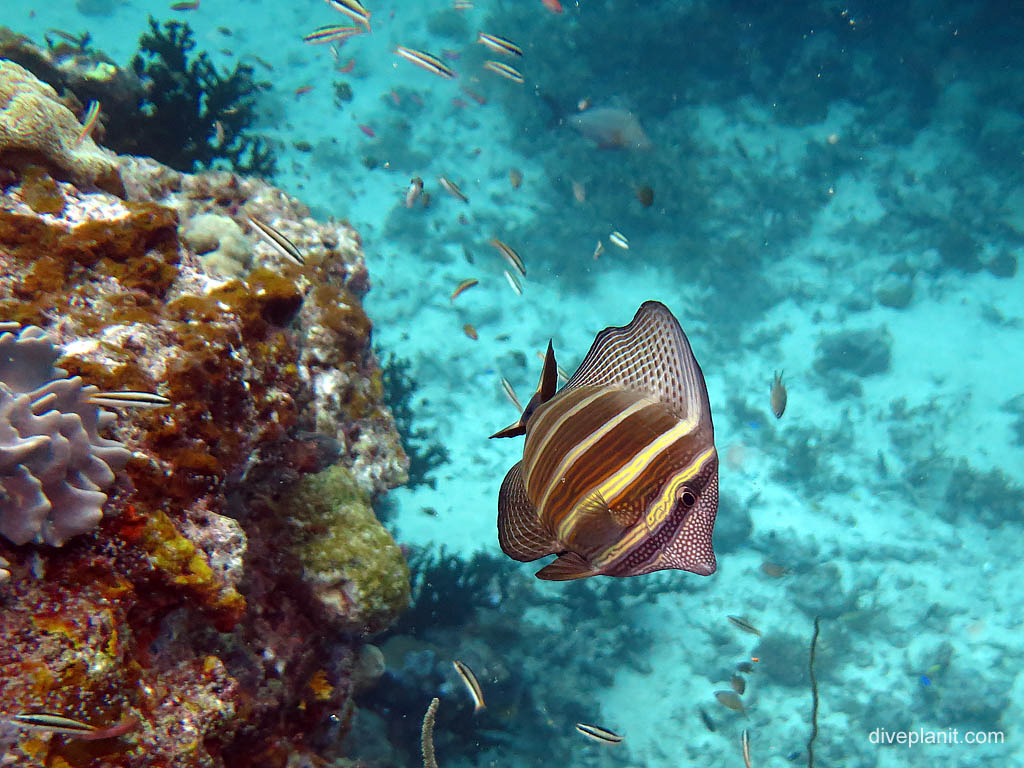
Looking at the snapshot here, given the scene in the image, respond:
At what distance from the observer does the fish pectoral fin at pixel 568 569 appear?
1.44 metres

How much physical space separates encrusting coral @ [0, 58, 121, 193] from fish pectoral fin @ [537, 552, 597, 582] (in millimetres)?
3644

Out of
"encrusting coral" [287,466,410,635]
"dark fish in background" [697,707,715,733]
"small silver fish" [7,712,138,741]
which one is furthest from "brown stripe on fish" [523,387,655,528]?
"dark fish in background" [697,707,715,733]

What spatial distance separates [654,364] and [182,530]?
6.61 ft

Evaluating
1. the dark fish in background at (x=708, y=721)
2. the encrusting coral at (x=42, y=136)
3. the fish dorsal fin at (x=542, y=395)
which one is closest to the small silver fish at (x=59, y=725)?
the fish dorsal fin at (x=542, y=395)

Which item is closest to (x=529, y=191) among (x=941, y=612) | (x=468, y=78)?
(x=468, y=78)

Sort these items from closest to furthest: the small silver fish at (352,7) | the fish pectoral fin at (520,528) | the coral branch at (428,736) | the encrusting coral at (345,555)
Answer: the fish pectoral fin at (520,528) < the coral branch at (428,736) < the encrusting coral at (345,555) < the small silver fish at (352,7)

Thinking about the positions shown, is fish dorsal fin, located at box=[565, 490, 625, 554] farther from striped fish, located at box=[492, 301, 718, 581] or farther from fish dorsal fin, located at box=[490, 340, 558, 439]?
fish dorsal fin, located at box=[490, 340, 558, 439]

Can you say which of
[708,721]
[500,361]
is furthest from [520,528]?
[500,361]

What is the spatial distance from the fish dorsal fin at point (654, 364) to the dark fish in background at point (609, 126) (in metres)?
10.3

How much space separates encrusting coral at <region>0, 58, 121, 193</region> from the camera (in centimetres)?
305

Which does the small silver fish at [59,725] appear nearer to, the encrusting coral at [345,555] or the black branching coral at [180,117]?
the encrusting coral at [345,555]

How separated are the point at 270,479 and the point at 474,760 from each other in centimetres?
516

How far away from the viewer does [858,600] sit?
1059 cm

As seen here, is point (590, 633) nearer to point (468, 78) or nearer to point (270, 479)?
point (270, 479)
